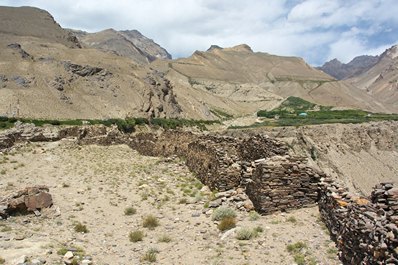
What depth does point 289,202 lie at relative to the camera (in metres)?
12.1

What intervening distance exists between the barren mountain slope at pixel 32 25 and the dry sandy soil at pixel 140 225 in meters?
93.8

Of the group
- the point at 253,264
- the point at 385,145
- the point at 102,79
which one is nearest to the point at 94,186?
the point at 253,264

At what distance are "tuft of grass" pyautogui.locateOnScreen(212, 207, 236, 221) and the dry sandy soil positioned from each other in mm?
211

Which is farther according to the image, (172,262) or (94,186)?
(94,186)

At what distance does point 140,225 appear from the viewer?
42.3 feet

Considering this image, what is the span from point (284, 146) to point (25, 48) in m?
84.7

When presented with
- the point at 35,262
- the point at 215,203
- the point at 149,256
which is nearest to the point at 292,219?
the point at 215,203

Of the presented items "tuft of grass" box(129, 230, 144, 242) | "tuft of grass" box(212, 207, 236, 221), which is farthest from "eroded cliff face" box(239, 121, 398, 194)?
"tuft of grass" box(129, 230, 144, 242)

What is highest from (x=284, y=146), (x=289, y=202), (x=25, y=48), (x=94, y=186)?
(x=25, y=48)

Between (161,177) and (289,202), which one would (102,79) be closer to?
(161,177)

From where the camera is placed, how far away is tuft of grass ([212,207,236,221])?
1223 cm

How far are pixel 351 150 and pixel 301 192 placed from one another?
42988 mm

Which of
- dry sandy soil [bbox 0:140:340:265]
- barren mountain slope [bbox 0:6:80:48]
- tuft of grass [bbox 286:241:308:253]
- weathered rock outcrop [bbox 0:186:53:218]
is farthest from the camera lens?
barren mountain slope [bbox 0:6:80:48]

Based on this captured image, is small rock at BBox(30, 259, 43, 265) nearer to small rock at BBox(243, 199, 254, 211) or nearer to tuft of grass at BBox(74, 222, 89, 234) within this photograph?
tuft of grass at BBox(74, 222, 89, 234)
